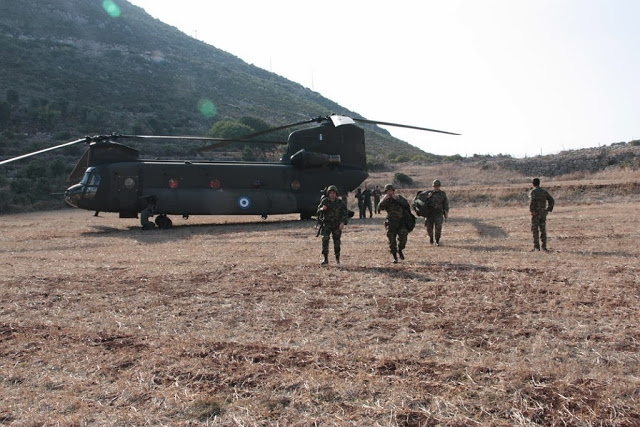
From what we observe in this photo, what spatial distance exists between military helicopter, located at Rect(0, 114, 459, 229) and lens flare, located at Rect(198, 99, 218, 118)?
56.3 metres

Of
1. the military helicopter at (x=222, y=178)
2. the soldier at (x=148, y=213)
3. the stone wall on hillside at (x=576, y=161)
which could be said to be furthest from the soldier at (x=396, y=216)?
the stone wall on hillside at (x=576, y=161)

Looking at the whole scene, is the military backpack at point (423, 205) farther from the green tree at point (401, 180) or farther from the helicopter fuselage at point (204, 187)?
the green tree at point (401, 180)

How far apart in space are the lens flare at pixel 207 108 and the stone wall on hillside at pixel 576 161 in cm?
4569

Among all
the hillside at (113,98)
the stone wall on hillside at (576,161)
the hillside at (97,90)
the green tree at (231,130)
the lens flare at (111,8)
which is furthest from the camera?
the lens flare at (111,8)

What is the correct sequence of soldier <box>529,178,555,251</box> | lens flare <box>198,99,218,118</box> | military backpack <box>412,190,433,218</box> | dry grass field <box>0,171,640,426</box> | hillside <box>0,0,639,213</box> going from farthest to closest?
lens flare <box>198,99,218,118</box> < hillside <box>0,0,639,213</box> < military backpack <box>412,190,433,218</box> < soldier <box>529,178,555,251</box> < dry grass field <box>0,171,640,426</box>

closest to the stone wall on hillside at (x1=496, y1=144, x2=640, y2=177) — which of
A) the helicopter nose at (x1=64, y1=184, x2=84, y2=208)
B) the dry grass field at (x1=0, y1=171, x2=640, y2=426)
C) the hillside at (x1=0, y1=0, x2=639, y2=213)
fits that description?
the hillside at (x1=0, y1=0, x2=639, y2=213)

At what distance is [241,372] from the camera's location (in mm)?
5457

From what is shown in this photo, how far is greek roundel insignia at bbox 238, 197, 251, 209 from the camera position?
22.1 meters

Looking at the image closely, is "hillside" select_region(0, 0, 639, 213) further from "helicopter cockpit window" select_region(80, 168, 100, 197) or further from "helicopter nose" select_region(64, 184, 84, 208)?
"helicopter cockpit window" select_region(80, 168, 100, 197)

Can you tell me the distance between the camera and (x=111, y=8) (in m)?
108

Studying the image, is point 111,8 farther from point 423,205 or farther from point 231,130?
point 423,205

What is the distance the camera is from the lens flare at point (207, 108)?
77794 mm

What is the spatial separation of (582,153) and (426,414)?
143ft

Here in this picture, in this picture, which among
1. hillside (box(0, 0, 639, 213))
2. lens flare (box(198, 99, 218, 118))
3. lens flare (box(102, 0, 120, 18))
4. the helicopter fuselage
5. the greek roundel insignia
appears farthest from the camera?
lens flare (box(102, 0, 120, 18))
